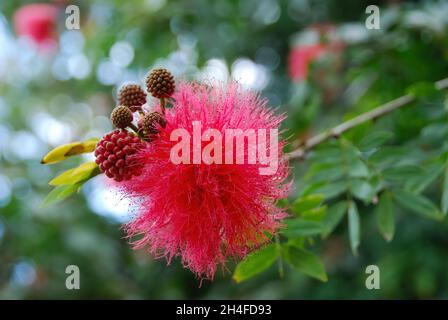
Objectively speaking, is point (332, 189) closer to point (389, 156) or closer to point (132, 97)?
point (389, 156)

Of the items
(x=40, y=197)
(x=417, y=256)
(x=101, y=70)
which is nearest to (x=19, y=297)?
(x=40, y=197)

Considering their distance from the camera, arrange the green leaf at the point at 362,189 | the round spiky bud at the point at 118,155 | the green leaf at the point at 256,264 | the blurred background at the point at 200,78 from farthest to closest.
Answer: the blurred background at the point at 200,78 → the green leaf at the point at 362,189 → the green leaf at the point at 256,264 → the round spiky bud at the point at 118,155

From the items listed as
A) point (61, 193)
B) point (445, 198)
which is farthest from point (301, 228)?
point (61, 193)

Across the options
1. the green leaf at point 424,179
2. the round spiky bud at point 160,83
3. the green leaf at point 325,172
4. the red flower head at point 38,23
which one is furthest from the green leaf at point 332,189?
the red flower head at point 38,23

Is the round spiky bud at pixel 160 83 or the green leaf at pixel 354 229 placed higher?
the round spiky bud at pixel 160 83

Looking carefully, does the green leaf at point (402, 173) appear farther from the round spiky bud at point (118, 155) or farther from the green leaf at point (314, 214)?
the round spiky bud at point (118, 155)

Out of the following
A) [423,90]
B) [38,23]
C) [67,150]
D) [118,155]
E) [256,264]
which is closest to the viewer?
[118,155]

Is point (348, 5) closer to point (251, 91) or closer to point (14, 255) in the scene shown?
point (14, 255)
